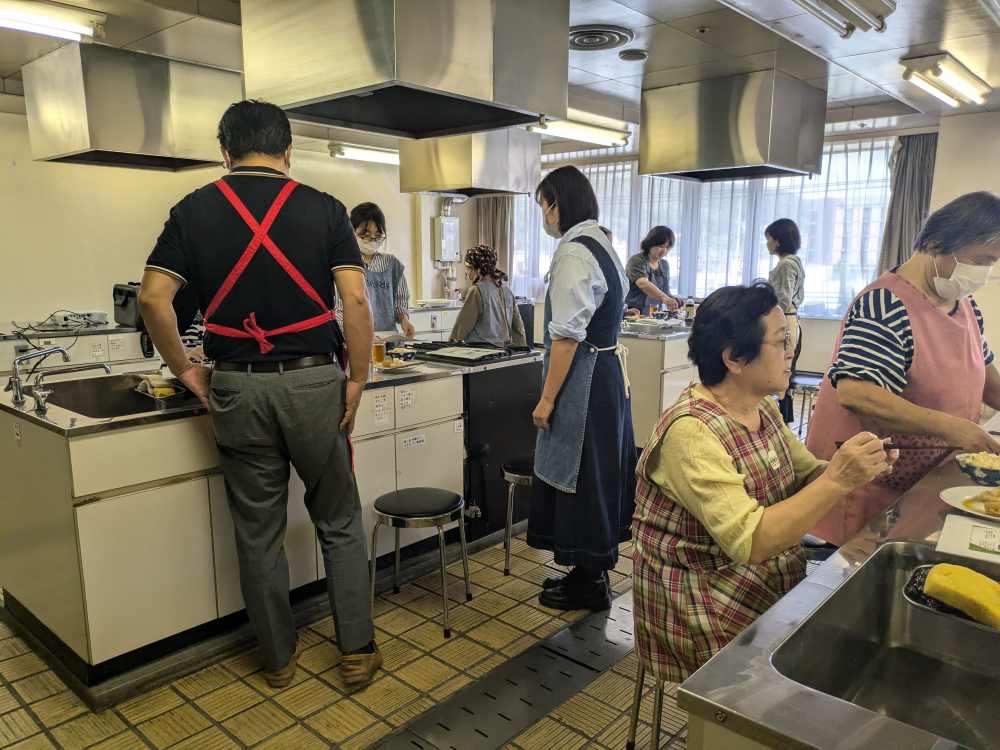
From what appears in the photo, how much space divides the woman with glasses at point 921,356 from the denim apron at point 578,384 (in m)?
0.90

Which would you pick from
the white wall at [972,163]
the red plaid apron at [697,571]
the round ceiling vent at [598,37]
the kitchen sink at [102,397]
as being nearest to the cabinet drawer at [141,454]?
the kitchen sink at [102,397]

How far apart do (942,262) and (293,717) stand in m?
2.24

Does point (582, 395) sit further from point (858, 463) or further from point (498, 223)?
point (498, 223)

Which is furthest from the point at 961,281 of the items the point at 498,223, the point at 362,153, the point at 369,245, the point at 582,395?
the point at 498,223

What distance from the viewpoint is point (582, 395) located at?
8.38ft

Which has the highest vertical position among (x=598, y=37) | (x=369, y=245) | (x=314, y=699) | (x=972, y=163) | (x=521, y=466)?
(x=598, y=37)

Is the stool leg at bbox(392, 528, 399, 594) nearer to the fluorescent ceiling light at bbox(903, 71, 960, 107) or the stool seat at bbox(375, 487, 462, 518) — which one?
the stool seat at bbox(375, 487, 462, 518)

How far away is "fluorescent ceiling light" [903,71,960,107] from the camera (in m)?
3.90

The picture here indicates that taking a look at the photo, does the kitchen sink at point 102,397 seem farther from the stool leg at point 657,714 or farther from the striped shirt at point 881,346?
the striped shirt at point 881,346

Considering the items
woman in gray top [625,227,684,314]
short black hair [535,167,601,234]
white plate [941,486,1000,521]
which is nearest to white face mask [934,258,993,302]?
white plate [941,486,1000,521]

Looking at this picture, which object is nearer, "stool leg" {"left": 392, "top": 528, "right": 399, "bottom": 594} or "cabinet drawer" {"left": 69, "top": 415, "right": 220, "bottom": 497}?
"cabinet drawer" {"left": 69, "top": 415, "right": 220, "bottom": 497}

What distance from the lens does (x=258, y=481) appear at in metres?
2.10

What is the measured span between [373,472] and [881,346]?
1.88 metres

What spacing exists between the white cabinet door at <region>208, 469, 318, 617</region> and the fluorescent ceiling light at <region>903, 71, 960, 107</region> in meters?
4.01
